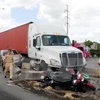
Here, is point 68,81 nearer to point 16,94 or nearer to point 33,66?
point 16,94

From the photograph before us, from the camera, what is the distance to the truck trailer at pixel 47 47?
17578mm

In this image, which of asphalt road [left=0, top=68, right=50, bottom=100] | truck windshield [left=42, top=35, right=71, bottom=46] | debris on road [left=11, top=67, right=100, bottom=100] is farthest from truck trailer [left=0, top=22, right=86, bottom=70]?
asphalt road [left=0, top=68, right=50, bottom=100]

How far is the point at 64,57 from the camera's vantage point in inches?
689

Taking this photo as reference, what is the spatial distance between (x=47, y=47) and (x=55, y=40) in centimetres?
98

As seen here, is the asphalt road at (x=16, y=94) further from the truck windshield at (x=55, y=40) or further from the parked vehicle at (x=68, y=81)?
the truck windshield at (x=55, y=40)

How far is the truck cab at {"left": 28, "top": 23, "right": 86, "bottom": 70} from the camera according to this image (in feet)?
57.6

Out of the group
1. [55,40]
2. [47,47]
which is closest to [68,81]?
[47,47]

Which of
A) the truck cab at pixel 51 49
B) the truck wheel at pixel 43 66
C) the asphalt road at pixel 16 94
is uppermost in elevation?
the truck cab at pixel 51 49

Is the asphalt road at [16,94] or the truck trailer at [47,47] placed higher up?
the truck trailer at [47,47]

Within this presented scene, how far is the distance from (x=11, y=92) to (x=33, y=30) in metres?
9.98

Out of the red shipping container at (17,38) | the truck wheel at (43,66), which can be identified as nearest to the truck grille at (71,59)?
the truck wheel at (43,66)

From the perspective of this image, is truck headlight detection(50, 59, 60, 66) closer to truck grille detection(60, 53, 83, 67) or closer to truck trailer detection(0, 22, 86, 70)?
truck trailer detection(0, 22, 86, 70)

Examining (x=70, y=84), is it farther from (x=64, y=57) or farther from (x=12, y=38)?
(x=12, y=38)

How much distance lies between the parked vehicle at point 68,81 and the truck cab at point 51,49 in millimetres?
3830
